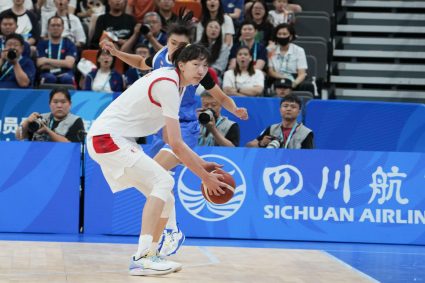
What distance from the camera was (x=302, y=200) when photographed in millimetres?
11531

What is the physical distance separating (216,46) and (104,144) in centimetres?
708

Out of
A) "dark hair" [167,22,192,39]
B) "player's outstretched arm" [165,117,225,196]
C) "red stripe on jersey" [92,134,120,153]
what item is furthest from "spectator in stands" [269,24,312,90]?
"player's outstretched arm" [165,117,225,196]

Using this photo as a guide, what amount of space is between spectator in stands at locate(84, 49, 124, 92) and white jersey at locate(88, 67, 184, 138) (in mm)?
5962

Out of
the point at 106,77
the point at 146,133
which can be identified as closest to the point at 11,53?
the point at 106,77

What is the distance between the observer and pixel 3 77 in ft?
46.0

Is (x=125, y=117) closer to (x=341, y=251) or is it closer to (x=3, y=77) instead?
(x=341, y=251)

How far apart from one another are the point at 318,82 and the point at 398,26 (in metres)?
2.67

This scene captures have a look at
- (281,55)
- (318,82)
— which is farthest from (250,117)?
(318,82)

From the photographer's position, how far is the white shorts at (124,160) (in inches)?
320

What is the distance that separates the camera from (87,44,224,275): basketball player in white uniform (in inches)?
318

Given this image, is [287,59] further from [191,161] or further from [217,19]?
[191,161]

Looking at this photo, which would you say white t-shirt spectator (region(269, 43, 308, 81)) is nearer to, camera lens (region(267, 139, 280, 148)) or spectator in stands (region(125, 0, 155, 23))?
spectator in stands (region(125, 0, 155, 23))

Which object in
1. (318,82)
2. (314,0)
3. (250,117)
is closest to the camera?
(250,117)

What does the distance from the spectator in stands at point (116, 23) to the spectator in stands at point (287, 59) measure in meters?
2.39
